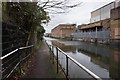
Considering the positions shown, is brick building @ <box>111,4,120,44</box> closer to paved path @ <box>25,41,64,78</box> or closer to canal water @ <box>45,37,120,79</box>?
canal water @ <box>45,37,120,79</box>

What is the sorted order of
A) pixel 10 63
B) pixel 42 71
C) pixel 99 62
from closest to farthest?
pixel 10 63 → pixel 42 71 → pixel 99 62

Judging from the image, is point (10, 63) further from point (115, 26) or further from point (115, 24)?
point (115, 24)

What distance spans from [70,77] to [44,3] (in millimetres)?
8045

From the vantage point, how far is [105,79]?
8547mm

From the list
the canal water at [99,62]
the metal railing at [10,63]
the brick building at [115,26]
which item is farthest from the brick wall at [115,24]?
the metal railing at [10,63]

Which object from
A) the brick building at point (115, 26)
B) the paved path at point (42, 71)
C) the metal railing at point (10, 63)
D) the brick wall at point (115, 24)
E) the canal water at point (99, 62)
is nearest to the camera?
the metal railing at point (10, 63)

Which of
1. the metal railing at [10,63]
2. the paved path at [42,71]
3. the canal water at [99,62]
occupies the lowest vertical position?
the canal water at [99,62]

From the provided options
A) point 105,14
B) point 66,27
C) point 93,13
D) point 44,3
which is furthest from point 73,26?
point 44,3

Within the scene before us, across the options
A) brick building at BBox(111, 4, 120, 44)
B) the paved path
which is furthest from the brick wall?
the paved path

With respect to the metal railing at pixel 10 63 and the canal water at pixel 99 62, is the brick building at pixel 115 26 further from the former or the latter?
the metal railing at pixel 10 63

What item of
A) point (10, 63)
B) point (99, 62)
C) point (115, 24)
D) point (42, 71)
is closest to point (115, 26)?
point (115, 24)

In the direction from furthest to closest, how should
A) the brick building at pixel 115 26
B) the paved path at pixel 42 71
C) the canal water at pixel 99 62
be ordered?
1. the brick building at pixel 115 26
2. the paved path at pixel 42 71
3. the canal water at pixel 99 62

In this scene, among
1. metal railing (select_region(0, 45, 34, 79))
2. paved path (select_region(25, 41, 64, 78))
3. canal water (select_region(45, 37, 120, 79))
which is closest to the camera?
metal railing (select_region(0, 45, 34, 79))

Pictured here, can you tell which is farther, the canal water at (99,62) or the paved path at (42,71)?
the paved path at (42,71)
